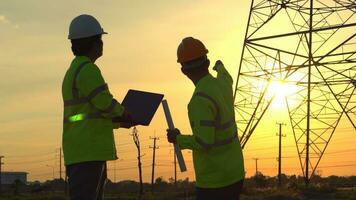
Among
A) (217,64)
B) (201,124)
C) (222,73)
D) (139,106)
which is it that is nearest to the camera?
(201,124)

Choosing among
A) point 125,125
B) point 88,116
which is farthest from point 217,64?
point 88,116

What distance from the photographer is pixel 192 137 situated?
6199mm

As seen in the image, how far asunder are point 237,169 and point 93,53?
6.13ft

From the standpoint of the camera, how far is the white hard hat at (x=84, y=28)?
6.36 metres

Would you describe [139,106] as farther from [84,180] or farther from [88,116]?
[84,180]

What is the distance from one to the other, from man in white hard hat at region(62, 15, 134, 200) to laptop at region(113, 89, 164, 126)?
0.36m

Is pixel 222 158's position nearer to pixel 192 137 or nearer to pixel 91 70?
pixel 192 137

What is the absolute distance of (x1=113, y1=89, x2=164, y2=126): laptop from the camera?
6.75 metres

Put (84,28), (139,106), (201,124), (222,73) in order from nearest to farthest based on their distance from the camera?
1. (201,124)
2. (84,28)
3. (139,106)
4. (222,73)

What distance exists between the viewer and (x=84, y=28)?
20.9 ft

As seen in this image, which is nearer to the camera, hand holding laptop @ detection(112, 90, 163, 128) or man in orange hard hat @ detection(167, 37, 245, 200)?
man in orange hard hat @ detection(167, 37, 245, 200)

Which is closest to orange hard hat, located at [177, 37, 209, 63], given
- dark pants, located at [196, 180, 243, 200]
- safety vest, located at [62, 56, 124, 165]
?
safety vest, located at [62, 56, 124, 165]

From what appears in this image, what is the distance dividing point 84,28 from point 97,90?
0.67 metres

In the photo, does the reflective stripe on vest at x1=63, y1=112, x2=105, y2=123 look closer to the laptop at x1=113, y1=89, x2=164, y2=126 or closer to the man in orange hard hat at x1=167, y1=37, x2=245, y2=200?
the laptop at x1=113, y1=89, x2=164, y2=126
